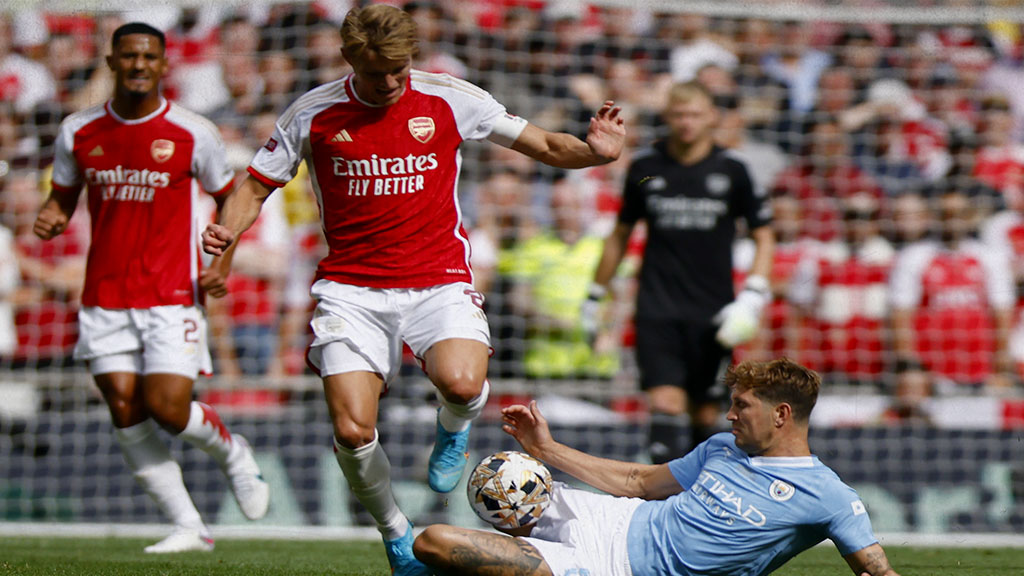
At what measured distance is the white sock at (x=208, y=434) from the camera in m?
6.69

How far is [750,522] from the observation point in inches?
171

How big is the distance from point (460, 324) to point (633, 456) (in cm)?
380

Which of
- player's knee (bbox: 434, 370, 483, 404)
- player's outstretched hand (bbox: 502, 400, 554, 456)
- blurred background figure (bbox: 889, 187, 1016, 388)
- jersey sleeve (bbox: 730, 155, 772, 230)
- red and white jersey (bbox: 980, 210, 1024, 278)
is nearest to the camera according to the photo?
player's outstretched hand (bbox: 502, 400, 554, 456)

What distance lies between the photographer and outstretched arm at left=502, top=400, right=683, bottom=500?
4645 millimetres

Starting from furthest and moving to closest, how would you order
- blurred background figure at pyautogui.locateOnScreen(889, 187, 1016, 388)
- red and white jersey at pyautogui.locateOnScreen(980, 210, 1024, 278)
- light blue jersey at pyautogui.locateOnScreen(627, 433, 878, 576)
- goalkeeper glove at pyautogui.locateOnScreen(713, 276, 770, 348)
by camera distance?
1. red and white jersey at pyautogui.locateOnScreen(980, 210, 1024, 278)
2. blurred background figure at pyautogui.locateOnScreen(889, 187, 1016, 388)
3. goalkeeper glove at pyautogui.locateOnScreen(713, 276, 770, 348)
4. light blue jersey at pyautogui.locateOnScreen(627, 433, 878, 576)

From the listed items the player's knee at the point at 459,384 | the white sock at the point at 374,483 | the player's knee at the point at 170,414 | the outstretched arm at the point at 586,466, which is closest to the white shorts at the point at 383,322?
the player's knee at the point at 459,384

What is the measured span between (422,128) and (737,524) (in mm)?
2160

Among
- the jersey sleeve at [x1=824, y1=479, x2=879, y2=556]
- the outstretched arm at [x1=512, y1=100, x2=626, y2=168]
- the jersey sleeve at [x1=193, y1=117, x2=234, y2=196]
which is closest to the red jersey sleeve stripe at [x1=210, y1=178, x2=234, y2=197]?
the jersey sleeve at [x1=193, y1=117, x2=234, y2=196]

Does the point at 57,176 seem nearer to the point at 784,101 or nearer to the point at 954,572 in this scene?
the point at 954,572

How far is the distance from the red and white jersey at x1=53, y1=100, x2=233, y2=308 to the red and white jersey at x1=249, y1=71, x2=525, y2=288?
152 centimetres

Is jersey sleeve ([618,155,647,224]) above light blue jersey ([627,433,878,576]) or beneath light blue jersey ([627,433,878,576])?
above

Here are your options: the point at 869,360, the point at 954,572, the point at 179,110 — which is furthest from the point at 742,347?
the point at 179,110

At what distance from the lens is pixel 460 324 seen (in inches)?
208

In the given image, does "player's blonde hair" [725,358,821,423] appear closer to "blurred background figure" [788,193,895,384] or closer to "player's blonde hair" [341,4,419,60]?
"player's blonde hair" [341,4,419,60]
